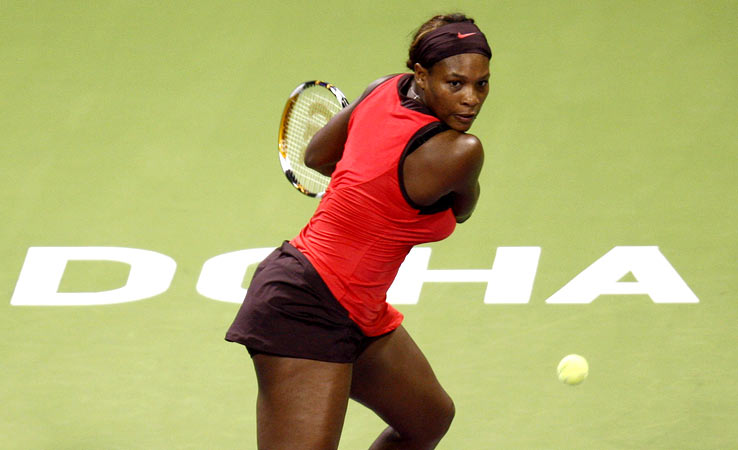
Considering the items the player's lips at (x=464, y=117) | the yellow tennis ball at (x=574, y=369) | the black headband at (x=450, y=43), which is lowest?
the yellow tennis ball at (x=574, y=369)

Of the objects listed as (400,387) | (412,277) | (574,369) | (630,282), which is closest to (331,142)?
(400,387)

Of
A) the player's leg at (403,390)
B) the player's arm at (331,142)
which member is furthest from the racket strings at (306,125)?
the player's leg at (403,390)

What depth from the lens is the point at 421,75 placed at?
323 cm

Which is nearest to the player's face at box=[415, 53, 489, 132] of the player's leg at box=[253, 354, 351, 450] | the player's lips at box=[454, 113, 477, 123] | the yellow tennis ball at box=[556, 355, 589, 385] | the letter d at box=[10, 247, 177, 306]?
the player's lips at box=[454, 113, 477, 123]

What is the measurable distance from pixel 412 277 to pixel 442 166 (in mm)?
2697

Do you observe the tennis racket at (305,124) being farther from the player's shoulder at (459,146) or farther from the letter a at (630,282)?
the letter a at (630,282)

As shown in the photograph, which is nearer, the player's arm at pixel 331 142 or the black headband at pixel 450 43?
the black headband at pixel 450 43

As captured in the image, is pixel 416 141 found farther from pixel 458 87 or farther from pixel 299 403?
pixel 299 403

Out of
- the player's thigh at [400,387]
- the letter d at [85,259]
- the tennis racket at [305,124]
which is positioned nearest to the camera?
the player's thigh at [400,387]

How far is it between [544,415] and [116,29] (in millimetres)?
4660

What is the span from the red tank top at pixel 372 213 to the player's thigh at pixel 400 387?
0.22 m

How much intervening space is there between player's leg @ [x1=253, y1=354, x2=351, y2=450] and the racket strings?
1.02m

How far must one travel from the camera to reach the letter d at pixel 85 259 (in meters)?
5.72

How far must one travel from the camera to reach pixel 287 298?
10.9 ft
